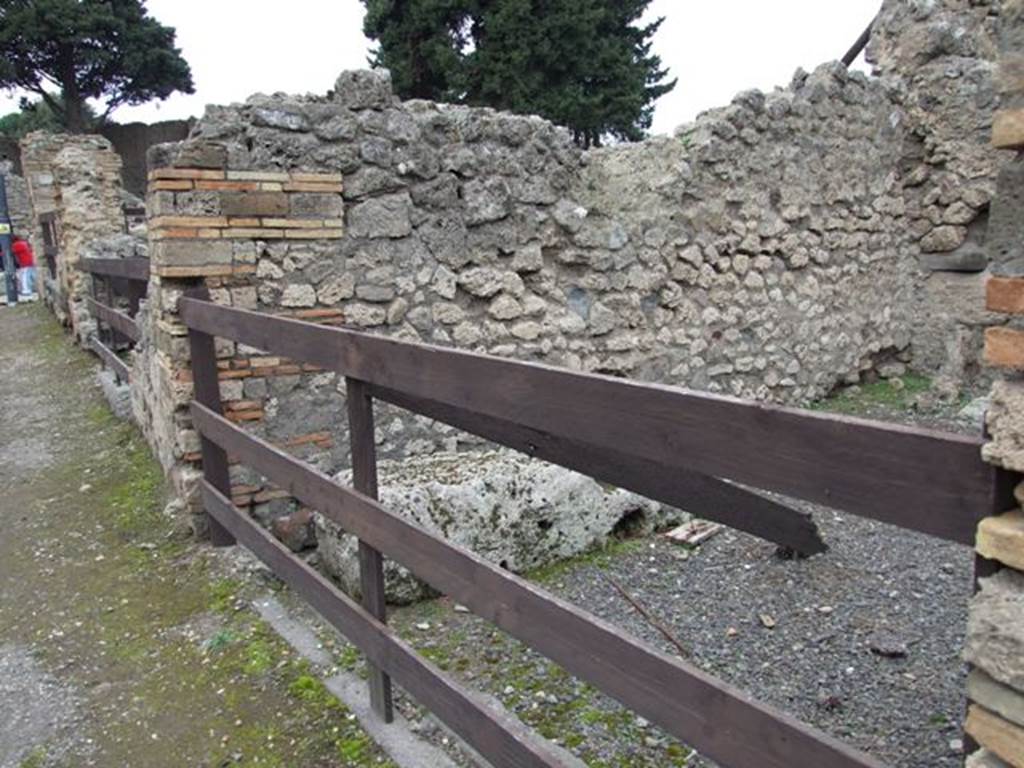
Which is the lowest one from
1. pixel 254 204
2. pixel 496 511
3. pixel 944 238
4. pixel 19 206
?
pixel 496 511

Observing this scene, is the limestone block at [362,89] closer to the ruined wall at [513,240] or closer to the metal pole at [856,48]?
the ruined wall at [513,240]

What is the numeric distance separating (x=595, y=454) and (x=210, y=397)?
2.51 m

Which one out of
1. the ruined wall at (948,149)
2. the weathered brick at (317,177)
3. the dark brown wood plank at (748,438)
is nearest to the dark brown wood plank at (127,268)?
the weathered brick at (317,177)

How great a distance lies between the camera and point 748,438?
1.34 meters

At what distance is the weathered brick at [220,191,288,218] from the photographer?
13.6ft

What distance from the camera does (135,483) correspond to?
5.22 metres

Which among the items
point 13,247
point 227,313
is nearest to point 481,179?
point 227,313

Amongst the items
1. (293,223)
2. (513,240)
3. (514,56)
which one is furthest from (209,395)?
(514,56)

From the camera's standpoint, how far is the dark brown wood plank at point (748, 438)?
115cm

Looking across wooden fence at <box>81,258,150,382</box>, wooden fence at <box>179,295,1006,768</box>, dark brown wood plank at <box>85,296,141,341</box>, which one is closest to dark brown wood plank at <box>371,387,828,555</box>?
wooden fence at <box>179,295,1006,768</box>

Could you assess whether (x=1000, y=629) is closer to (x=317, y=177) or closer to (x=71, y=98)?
(x=317, y=177)

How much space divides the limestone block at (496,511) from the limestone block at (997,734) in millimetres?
2690

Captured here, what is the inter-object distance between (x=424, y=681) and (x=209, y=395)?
225 cm

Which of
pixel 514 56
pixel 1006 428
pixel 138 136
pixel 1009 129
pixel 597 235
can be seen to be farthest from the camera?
pixel 138 136
